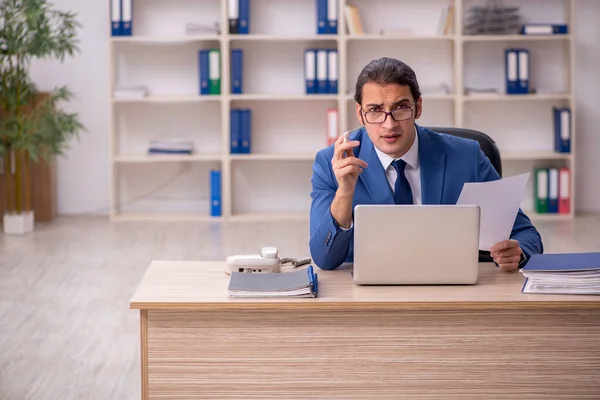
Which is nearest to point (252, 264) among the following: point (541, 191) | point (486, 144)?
point (486, 144)

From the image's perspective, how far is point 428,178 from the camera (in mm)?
2707

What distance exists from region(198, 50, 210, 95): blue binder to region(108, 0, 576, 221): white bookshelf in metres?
0.12

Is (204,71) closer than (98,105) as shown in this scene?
Yes

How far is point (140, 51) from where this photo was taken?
7.24 metres

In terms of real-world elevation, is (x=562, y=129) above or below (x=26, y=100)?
below

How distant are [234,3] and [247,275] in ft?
15.8

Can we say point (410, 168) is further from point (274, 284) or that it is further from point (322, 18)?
point (322, 18)

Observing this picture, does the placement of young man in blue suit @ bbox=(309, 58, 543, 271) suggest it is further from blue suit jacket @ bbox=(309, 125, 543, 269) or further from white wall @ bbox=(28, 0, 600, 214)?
white wall @ bbox=(28, 0, 600, 214)

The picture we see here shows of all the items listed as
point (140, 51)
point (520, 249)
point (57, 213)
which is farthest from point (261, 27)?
point (520, 249)

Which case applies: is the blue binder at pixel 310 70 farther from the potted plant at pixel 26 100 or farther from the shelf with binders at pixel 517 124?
the potted plant at pixel 26 100

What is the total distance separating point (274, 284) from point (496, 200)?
0.60 metres

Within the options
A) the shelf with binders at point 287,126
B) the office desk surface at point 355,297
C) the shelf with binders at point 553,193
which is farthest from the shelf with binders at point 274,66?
the office desk surface at point 355,297

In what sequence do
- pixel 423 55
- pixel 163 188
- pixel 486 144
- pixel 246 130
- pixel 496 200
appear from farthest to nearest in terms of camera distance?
pixel 163 188 < pixel 423 55 < pixel 246 130 < pixel 486 144 < pixel 496 200

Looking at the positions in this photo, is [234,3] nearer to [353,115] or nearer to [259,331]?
[353,115]
